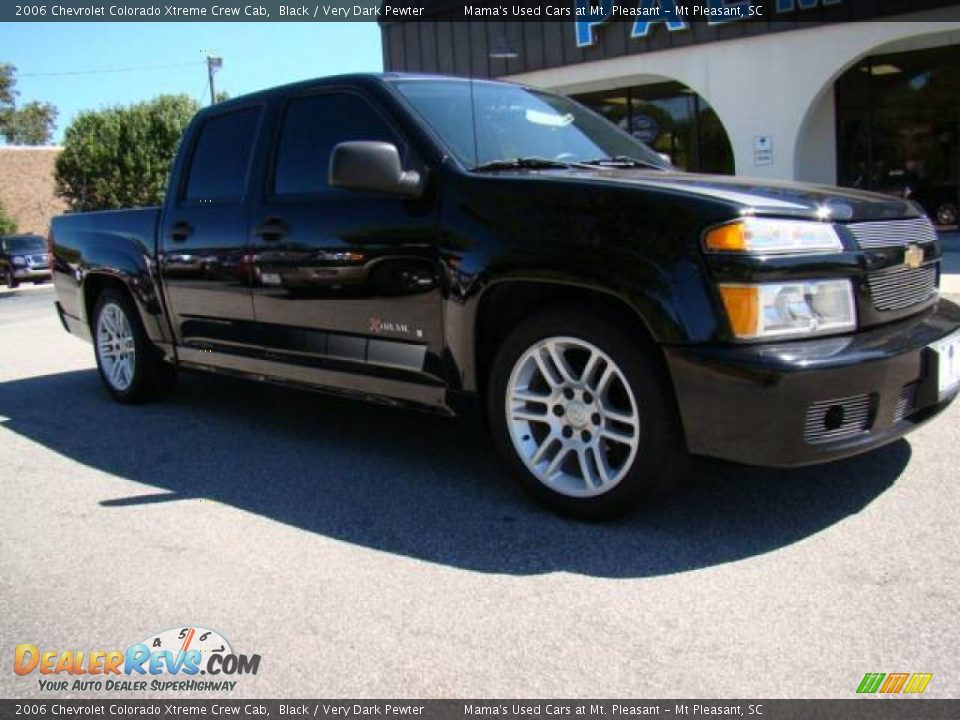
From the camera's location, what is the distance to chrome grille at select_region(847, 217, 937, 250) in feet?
10.5

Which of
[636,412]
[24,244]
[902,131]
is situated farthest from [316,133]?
[24,244]

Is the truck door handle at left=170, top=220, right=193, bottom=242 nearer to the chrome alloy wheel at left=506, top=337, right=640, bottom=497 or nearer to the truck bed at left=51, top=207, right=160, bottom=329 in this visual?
the truck bed at left=51, top=207, right=160, bottom=329

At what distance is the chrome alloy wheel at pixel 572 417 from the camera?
333cm

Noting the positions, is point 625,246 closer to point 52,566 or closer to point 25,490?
point 52,566

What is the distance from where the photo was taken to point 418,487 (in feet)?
13.2

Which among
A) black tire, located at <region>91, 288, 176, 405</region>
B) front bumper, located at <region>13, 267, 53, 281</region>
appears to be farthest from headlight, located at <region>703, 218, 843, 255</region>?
front bumper, located at <region>13, 267, 53, 281</region>

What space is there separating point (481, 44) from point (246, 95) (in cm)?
1315

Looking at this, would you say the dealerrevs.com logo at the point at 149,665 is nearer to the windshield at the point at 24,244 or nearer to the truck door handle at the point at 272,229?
the truck door handle at the point at 272,229

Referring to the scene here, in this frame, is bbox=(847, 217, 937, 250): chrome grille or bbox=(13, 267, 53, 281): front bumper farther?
bbox=(13, 267, 53, 281): front bumper

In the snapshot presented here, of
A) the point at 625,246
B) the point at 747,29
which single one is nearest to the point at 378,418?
the point at 625,246

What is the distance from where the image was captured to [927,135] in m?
16.3

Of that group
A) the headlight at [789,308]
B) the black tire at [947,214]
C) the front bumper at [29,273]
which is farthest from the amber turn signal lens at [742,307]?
the front bumper at [29,273]

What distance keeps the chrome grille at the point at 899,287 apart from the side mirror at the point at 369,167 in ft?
6.05

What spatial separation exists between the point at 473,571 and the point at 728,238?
1.43 metres
